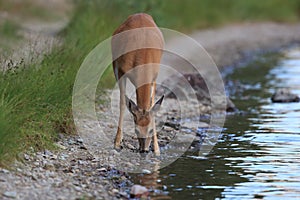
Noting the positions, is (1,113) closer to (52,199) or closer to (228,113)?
(52,199)

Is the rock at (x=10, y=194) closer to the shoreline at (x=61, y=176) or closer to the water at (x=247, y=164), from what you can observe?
the shoreline at (x=61, y=176)

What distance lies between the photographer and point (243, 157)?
919cm

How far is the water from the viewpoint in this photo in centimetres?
766

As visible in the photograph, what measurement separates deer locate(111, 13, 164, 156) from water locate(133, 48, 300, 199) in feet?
1.82

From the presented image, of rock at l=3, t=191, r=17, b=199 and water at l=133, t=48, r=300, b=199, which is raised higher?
water at l=133, t=48, r=300, b=199

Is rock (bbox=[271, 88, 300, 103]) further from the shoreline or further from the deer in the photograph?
the shoreline

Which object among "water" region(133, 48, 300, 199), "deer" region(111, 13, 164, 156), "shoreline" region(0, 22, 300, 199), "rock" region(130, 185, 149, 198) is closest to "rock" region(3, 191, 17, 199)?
"shoreline" region(0, 22, 300, 199)

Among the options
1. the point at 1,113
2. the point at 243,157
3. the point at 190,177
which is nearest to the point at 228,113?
the point at 243,157

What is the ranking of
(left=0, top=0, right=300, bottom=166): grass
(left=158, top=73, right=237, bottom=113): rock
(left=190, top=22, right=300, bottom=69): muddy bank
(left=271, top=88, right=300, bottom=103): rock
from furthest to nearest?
(left=190, top=22, right=300, bottom=69): muddy bank → (left=271, top=88, right=300, bottom=103): rock → (left=158, top=73, right=237, bottom=113): rock → (left=0, top=0, right=300, bottom=166): grass

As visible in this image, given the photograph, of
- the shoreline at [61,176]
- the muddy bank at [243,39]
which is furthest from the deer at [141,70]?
the muddy bank at [243,39]

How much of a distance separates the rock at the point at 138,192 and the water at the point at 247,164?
0.34 feet

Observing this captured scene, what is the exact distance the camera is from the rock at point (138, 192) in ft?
24.1

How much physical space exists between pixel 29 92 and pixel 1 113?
3.70 ft

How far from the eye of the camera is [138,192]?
7.36 meters
